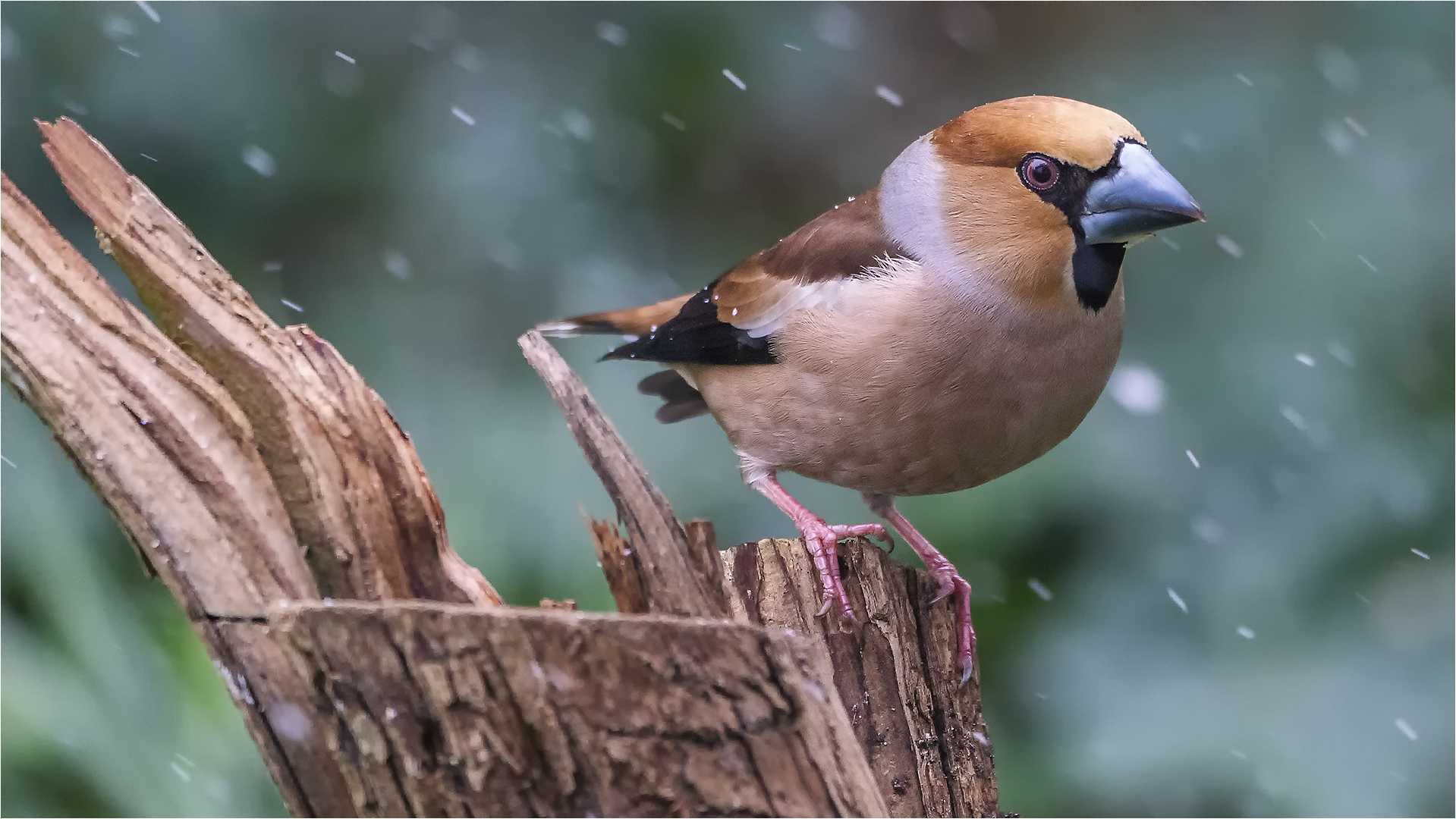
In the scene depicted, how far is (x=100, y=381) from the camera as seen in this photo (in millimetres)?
1810

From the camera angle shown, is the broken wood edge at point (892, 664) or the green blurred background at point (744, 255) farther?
the green blurred background at point (744, 255)

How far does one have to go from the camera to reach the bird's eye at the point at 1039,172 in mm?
2326

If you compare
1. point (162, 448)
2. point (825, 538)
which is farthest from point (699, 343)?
point (162, 448)

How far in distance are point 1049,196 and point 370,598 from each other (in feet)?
4.79

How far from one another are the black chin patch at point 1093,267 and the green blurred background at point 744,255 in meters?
1.07

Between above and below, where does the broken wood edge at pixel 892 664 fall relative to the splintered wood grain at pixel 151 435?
below

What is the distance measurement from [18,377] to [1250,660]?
9.65 feet

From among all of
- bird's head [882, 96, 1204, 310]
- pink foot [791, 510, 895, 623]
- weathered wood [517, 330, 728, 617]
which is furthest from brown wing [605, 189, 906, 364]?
weathered wood [517, 330, 728, 617]

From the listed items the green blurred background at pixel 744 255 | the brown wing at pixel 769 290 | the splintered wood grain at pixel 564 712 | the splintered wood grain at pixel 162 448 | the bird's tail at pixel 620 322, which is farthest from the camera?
the bird's tail at pixel 620 322

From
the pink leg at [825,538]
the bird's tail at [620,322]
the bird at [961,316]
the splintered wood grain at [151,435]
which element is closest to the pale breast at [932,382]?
the bird at [961,316]

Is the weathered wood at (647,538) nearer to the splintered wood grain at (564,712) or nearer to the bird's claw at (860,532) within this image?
the splintered wood grain at (564,712)

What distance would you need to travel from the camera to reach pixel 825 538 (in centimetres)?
248

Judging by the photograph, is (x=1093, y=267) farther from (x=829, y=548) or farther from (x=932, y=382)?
(x=829, y=548)

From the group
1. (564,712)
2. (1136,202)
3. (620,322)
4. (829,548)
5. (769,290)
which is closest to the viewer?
(564,712)
